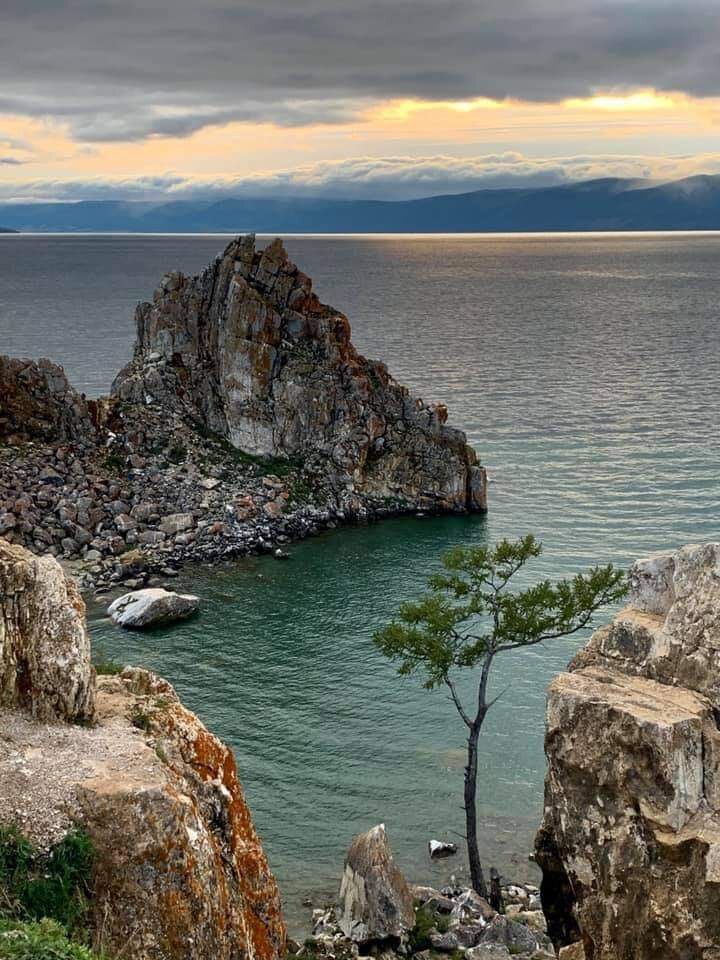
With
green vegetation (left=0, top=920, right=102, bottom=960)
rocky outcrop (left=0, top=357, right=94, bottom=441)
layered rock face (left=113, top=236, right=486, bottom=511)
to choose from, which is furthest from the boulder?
rocky outcrop (left=0, top=357, right=94, bottom=441)

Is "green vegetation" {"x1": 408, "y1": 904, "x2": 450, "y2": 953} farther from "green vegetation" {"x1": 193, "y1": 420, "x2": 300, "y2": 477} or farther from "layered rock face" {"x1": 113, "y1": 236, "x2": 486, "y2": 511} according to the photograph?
"green vegetation" {"x1": 193, "y1": 420, "x2": 300, "y2": 477}

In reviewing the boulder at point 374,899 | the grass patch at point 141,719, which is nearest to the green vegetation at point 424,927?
the boulder at point 374,899

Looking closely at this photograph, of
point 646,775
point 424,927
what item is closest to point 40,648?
point 646,775

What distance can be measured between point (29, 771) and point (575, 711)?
1091 centimetres

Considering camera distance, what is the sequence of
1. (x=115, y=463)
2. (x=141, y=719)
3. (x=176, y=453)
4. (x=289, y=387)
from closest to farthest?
(x=141, y=719) < (x=115, y=463) < (x=176, y=453) < (x=289, y=387)

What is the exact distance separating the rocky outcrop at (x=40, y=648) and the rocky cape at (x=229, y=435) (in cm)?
4394

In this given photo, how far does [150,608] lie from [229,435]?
27545mm

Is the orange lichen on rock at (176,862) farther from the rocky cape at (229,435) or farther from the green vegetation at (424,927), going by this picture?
the rocky cape at (229,435)

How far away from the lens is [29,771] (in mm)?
20250

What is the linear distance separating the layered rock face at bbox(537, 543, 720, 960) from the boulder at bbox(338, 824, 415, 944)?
9.53 meters

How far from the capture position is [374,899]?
2992 cm

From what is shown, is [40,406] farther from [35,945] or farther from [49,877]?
[35,945]

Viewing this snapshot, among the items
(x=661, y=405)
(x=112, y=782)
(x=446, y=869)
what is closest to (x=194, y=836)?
(x=112, y=782)

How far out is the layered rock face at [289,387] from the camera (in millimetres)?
79000
